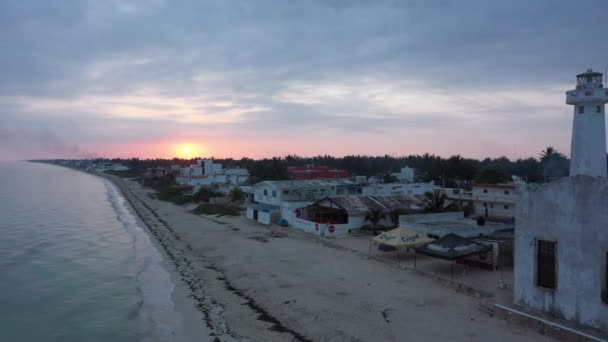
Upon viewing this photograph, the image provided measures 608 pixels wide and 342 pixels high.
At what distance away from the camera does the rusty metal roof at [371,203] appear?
3262 cm

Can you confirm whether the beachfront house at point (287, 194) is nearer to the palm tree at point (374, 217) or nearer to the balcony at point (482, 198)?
the palm tree at point (374, 217)

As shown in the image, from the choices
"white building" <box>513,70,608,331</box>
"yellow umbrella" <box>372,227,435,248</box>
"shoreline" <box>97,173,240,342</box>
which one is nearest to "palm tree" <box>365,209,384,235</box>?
"yellow umbrella" <box>372,227,435,248</box>

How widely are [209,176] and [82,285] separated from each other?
56.3 meters

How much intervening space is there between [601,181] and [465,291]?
7180 millimetres

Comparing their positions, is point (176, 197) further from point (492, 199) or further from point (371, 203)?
point (492, 199)

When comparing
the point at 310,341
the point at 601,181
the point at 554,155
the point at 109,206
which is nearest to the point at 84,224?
the point at 109,206

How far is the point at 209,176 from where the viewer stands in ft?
254

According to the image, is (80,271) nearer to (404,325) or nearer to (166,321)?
(166,321)

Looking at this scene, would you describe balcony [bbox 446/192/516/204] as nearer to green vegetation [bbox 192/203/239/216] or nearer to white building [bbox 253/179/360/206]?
white building [bbox 253/179/360/206]

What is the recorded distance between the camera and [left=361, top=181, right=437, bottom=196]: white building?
4256 cm

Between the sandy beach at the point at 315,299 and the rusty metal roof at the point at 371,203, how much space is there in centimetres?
522

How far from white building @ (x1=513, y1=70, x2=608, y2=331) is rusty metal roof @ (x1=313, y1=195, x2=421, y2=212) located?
17700 mm

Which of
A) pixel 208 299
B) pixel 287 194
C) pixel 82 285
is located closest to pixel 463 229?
Answer: pixel 208 299

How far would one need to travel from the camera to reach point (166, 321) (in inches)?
651
